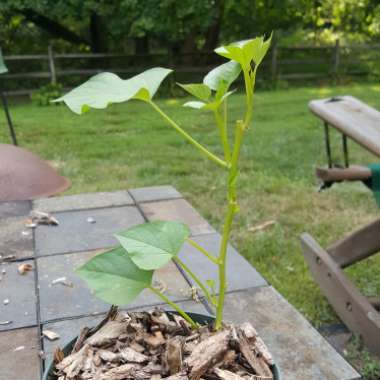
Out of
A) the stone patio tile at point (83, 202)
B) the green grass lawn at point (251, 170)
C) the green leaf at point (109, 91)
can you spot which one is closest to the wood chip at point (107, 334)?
the green leaf at point (109, 91)

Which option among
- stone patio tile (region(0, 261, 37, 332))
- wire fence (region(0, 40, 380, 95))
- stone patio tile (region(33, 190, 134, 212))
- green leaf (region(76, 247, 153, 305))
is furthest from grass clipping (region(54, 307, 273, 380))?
wire fence (region(0, 40, 380, 95))

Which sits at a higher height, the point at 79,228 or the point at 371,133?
the point at 371,133

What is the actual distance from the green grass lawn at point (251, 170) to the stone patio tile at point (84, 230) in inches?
28.2

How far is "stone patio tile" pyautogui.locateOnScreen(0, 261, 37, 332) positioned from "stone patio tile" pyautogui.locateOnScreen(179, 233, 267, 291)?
0.59 m

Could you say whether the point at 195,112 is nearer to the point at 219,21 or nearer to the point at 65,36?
the point at 219,21

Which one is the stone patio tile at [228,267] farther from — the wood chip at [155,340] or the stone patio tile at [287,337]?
the wood chip at [155,340]

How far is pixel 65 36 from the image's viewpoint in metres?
10.9

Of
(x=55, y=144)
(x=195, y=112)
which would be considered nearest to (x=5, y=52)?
(x=195, y=112)

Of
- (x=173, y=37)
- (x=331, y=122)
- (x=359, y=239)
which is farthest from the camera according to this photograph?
(x=173, y=37)

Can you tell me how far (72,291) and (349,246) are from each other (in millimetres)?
1177

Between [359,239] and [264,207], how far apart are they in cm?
129

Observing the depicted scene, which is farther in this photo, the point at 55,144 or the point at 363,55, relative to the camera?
the point at 363,55

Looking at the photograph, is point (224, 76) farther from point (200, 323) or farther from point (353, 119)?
point (353, 119)

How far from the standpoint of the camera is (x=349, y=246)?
221 centimetres
